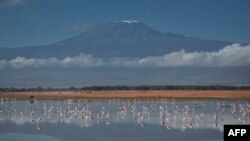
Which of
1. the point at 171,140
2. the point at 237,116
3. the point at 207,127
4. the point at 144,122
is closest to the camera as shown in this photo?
the point at 171,140

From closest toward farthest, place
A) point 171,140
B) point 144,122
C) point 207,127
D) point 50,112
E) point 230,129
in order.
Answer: point 230,129 < point 171,140 < point 207,127 < point 144,122 < point 50,112

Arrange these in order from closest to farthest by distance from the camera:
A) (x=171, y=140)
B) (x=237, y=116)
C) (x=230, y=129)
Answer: (x=230, y=129), (x=171, y=140), (x=237, y=116)

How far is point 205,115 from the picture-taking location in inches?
742

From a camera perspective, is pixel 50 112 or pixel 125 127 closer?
pixel 125 127

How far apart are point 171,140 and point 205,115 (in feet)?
20.2

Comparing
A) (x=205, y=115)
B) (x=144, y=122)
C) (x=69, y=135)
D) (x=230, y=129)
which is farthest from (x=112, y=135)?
(x=205, y=115)

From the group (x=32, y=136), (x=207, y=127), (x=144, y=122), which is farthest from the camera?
(x=144, y=122)

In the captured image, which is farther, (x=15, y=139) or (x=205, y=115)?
(x=205, y=115)

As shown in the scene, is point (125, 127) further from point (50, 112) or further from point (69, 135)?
point (50, 112)

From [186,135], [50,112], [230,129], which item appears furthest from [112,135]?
[50,112]

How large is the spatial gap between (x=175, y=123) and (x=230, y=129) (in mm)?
6852

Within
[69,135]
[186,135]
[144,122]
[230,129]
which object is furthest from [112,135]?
[230,129]

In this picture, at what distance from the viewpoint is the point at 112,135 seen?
44.3ft

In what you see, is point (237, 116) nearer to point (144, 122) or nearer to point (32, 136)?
point (144, 122)
